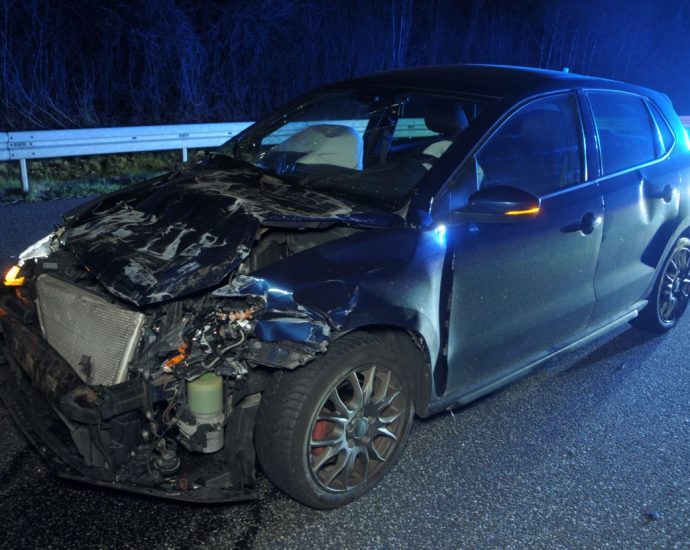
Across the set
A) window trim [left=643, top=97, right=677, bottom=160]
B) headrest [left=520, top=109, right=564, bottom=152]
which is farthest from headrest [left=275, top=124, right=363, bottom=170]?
window trim [left=643, top=97, right=677, bottom=160]

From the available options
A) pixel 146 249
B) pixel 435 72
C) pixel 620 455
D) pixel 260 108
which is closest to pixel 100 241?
pixel 146 249

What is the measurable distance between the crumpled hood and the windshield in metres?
0.19

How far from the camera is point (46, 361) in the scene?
3.11 m

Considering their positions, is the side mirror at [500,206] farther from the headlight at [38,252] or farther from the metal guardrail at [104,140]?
the metal guardrail at [104,140]

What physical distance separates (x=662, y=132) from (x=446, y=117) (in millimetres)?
1800

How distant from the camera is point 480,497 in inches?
130

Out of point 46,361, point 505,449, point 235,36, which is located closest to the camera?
point 46,361

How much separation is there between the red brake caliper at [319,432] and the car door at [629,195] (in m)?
1.97

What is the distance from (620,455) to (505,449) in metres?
0.59

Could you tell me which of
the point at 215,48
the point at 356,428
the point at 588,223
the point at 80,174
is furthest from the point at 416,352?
the point at 215,48

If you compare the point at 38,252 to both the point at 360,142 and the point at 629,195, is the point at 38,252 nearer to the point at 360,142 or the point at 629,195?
the point at 360,142

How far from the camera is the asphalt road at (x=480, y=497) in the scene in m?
2.97

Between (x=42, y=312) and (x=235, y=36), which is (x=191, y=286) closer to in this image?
(x=42, y=312)

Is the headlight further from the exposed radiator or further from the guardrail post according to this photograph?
the guardrail post
